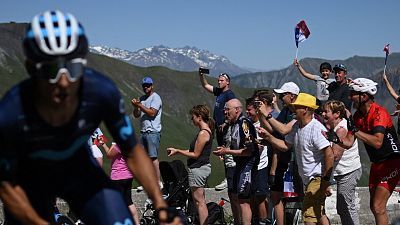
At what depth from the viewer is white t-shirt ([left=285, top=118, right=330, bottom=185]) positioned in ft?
26.0

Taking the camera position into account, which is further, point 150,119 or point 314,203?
point 150,119

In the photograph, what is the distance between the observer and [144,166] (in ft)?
13.6

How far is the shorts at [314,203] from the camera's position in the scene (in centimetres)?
Result: 794

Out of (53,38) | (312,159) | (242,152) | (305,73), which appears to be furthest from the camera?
A: (305,73)

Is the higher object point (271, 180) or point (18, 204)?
point (18, 204)

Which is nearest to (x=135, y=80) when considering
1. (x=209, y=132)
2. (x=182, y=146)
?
(x=182, y=146)

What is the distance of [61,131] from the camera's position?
3914 millimetres

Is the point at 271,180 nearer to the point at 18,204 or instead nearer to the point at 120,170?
the point at 120,170

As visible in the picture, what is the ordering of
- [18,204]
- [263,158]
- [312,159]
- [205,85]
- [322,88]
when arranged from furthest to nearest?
[205,85], [322,88], [263,158], [312,159], [18,204]

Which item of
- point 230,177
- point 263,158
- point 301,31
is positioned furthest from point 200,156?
point 301,31

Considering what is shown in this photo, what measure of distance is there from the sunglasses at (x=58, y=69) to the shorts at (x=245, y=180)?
5.85 metres

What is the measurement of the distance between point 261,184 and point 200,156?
1.10 m

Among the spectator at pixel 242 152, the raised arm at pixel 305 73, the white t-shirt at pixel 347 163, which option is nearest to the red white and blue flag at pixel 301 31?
the raised arm at pixel 305 73

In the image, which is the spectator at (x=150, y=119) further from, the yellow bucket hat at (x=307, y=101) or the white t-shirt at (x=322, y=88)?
the yellow bucket hat at (x=307, y=101)
